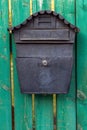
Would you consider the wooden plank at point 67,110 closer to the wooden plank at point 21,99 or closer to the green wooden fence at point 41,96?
the green wooden fence at point 41,96

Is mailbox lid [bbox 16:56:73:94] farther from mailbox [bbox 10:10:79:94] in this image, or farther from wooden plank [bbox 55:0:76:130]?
wooden plank [bbox 55:0:76:130]

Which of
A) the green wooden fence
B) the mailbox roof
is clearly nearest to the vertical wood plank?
the green wooden fence

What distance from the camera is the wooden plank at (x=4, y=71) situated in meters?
3.09

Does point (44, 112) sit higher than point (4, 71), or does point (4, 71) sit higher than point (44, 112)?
point (4, 71)

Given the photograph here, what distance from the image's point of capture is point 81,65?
3.07 meters

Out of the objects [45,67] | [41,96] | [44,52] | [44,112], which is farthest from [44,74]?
[44,112]

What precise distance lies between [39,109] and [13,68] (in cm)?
40

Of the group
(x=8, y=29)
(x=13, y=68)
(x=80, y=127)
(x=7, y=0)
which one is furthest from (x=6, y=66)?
(x=80, y=127)

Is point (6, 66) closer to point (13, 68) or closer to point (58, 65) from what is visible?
point (13, 68)

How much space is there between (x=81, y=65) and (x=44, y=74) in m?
0.33

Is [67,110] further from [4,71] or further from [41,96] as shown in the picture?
[4,71]

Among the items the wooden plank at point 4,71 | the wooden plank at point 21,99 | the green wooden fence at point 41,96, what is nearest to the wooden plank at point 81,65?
the green wooden fence at point 41,96

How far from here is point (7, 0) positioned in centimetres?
308

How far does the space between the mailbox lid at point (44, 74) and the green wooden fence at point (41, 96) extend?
0.60ft
